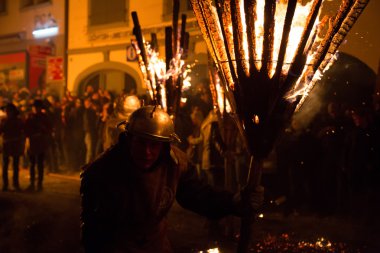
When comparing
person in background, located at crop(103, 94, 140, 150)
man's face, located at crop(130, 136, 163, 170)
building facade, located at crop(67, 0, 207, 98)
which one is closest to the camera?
man's face, located at crop(130, 136, 163, 170)

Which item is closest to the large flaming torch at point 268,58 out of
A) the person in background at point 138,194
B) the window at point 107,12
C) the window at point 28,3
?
the person in background at point 138,194

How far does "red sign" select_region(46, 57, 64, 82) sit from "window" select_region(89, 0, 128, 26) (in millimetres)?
2101

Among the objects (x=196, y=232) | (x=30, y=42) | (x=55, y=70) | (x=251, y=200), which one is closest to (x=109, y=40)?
(x=55, y=70)

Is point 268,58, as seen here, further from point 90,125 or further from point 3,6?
point 3,6

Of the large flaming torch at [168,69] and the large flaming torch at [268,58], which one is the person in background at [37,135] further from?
the large flaming torch at [268,58]

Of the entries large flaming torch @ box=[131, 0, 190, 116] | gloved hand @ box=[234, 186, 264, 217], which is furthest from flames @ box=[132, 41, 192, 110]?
gloved hand @ box=[234, 186, 264, 217]

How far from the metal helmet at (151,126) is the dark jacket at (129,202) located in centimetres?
20

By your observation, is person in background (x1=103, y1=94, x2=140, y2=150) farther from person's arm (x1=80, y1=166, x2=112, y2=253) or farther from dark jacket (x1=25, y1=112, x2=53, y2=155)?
person's arm (x1=80, y1=166, x2=112, y2=253)

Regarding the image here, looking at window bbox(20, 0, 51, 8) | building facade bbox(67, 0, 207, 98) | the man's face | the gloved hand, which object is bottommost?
the gloved hand

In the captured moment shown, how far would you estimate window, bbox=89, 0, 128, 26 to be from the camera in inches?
606

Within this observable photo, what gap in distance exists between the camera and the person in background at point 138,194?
126 inches

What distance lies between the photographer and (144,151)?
3.31 metres

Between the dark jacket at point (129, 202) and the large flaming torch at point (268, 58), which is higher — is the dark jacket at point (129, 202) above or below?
below

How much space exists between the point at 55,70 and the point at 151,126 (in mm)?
13032
